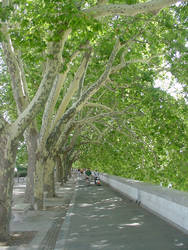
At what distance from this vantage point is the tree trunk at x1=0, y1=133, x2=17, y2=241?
23.1 feet

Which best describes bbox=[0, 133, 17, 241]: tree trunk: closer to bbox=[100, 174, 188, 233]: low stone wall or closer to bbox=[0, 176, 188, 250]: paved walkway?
bbox=[0, 176, 188, 250]: paved walkway

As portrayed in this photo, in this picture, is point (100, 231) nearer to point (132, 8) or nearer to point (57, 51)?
point (57, 51)

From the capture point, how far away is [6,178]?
711 cm

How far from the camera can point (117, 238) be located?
6.89m

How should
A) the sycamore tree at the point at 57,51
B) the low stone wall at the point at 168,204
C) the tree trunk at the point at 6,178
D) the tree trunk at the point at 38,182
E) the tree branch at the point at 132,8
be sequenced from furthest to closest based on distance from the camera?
1. the tree trunk at the point at 38,182
2. the low stone wall at the point at 168,204
3. the tree trunk at the point at 6,178
4. the sycamore tree at the point at 57,51
5. the tree branch at the point at 132,8

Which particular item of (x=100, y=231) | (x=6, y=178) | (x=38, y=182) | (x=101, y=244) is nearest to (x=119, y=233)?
(x=100, y=231)

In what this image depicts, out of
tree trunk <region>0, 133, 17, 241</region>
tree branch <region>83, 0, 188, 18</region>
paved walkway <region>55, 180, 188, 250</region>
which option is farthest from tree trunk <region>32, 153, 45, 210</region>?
tree branch <region>83, 0, 188, 18</region>

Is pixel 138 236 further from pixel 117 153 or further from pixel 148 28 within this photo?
pixel 117 153

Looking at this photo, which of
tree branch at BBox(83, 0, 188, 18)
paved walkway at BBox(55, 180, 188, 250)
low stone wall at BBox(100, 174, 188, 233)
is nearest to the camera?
paved walkway at BBox(55, 180, 188, 250)

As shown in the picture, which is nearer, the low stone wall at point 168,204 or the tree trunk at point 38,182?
the low stone wall at point 168,204

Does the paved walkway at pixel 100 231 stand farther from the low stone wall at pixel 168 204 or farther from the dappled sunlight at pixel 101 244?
the low stone wall at pixel 168 204

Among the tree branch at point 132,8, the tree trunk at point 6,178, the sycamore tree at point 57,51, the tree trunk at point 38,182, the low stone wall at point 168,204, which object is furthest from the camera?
the tree trunk at point 38,182

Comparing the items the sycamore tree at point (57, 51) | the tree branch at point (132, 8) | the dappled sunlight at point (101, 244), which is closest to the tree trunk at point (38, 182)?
the sycamore tree at point (57, 51)

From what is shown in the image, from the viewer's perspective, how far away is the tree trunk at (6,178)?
7027 mm
